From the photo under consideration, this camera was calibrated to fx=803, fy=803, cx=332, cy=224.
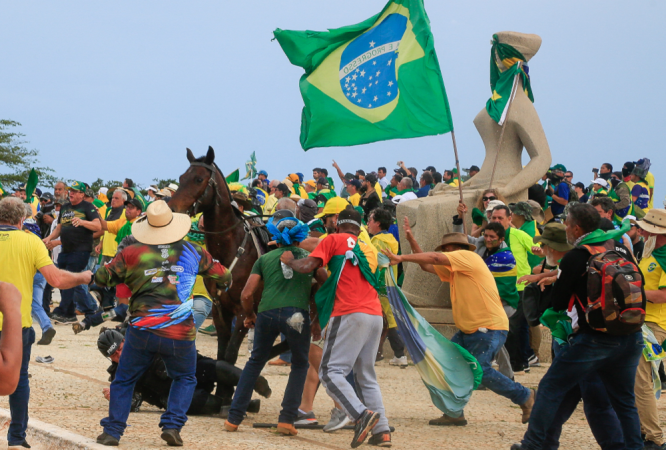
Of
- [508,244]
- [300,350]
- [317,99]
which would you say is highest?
[317,99]

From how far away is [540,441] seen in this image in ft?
19.0

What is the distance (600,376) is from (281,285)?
2.65 m

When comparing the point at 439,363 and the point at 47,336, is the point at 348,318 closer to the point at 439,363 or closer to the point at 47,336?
the point at 439,363

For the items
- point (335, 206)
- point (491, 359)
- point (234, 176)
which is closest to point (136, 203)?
point (234, 176)

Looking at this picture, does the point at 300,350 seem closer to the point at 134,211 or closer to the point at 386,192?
the point at 134,211

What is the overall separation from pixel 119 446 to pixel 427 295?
598 cm

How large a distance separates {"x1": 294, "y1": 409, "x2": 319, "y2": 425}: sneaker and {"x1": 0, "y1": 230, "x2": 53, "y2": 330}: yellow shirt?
2451mm

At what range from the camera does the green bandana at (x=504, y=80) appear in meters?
11.2

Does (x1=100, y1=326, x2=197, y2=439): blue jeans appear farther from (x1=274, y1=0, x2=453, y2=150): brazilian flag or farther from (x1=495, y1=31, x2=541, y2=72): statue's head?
(x1=495, y1=31, x2=541, y2=72): statue's head

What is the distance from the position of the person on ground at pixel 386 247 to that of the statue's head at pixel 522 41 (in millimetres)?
3198

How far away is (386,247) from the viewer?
944cm

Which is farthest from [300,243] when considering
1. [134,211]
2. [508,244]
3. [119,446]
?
[134,211]

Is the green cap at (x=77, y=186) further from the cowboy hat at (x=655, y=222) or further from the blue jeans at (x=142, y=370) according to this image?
the cowboy hat at (x=655, y=222)

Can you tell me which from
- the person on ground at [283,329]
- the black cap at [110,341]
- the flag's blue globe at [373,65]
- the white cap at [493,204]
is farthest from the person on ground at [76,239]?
the person on ground at [283,329]
